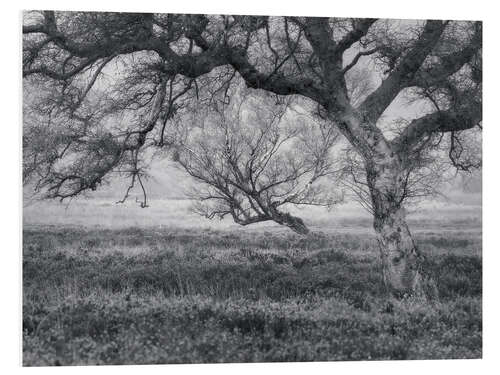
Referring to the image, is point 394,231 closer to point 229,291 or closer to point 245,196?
point 229,291

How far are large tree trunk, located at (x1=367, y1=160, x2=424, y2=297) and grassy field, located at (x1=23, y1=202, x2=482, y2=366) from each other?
275 millimetres

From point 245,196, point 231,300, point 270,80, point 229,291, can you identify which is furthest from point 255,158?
point 231,300

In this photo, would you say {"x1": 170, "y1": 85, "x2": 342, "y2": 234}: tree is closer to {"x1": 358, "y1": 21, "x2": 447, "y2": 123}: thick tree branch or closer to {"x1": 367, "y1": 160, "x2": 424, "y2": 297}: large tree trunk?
{"x1": 367, "y1": 160, "x2": 424, "y2": 297}: large tree trunk

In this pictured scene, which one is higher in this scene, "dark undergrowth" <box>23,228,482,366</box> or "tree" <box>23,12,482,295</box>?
"tree" <box>23,12,482,295</box>

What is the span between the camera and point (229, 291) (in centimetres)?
855

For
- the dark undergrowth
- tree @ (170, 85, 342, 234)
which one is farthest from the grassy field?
tree @ (170, 85, 342, 234)

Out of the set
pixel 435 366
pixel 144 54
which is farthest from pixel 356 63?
pixel 435 366

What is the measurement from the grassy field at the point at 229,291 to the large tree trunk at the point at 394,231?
0.90 feet

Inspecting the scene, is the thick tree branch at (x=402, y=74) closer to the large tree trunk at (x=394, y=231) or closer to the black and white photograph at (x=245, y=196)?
the black and white photograph at (x=245, y=196)

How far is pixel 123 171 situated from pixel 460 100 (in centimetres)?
492

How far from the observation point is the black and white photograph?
7.64m

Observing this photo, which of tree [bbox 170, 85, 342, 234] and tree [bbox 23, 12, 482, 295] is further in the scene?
tree [bbox 170, 85, 342, 234]

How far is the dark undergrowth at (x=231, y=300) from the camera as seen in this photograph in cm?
734
